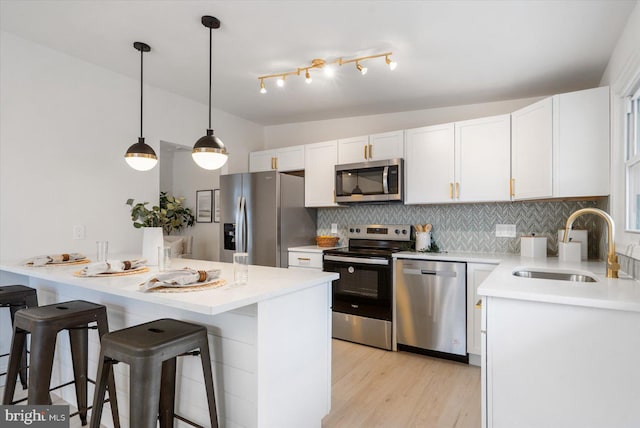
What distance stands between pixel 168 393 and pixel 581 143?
10.3ft

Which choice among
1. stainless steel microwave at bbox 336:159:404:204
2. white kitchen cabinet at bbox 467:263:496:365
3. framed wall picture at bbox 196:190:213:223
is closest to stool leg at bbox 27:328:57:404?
stainless steel microwave at bbox 336:159:404:204

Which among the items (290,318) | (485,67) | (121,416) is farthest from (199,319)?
(485,67)

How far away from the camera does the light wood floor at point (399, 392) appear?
6.72 ft

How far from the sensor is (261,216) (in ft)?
12.2

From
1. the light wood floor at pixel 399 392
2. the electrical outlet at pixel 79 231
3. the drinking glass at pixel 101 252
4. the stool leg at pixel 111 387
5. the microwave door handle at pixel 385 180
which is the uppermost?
the microwave door handle at pixel 385 180

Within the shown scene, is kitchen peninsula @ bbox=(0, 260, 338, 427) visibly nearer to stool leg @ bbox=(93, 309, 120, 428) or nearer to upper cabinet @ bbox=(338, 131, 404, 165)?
stool leg @ bbox=(93, 309, 120, 428)

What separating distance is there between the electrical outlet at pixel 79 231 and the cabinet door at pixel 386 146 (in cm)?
274

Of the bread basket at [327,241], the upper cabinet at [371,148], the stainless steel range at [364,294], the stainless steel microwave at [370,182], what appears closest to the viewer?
the stainless steel range at [364,294]

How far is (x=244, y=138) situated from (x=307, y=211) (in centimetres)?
127

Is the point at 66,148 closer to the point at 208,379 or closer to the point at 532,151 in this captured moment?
the point at 208,379

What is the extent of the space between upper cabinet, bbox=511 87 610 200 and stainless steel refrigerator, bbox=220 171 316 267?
89.3 inches

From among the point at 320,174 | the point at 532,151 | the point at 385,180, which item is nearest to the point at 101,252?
the point at 320,174

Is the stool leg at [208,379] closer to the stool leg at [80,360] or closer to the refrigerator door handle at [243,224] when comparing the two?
the stool leg at [80,360]

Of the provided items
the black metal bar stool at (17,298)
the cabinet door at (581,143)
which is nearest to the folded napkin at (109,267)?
the black metal bar stool at (17,298)
